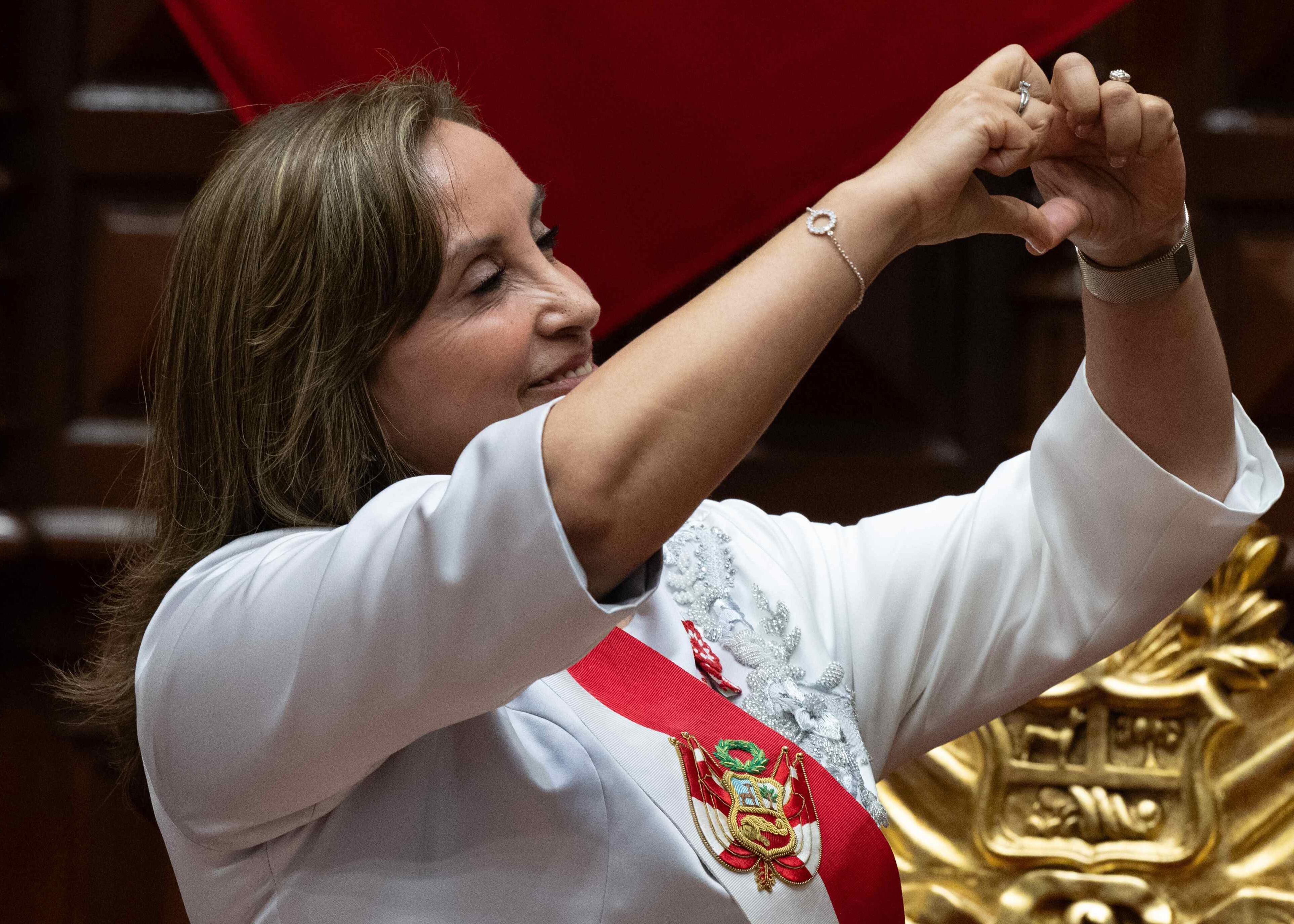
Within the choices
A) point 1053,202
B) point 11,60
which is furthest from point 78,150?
point 1053,202

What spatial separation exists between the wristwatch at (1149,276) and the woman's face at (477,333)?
1.14 feet

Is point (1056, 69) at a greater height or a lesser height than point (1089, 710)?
greater

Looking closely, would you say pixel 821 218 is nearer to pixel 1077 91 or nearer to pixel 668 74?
pixel 1077 91

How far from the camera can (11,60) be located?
133cm

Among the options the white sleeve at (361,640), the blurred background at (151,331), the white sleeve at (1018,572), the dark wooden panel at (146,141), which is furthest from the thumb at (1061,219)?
the dark wooden panel at (146,141)

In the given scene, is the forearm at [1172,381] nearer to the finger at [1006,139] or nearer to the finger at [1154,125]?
the finger at [1154,125]

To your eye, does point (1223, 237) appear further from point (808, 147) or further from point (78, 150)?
point (78, 150)

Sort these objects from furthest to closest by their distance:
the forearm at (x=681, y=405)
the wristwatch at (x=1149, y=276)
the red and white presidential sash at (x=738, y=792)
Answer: the wristwatch at (x=1149, y=276)
the red and white presidential sash at (x=738, y=792)
the forearm at (x=681, y=405)

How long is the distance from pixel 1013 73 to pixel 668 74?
15.3 inches

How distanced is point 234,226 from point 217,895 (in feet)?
1.35

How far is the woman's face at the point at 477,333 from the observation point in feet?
2.57

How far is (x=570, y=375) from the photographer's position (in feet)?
2.68

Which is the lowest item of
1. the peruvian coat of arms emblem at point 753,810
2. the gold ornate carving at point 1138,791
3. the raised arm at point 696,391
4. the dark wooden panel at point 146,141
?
the gold ornate carving at point 1138,791

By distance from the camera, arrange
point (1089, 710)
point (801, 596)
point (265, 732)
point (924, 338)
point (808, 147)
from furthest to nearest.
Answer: point (924, 338) → point (1089, 710) → point (808, 147) → point (801, 596) → point (265, 732)
